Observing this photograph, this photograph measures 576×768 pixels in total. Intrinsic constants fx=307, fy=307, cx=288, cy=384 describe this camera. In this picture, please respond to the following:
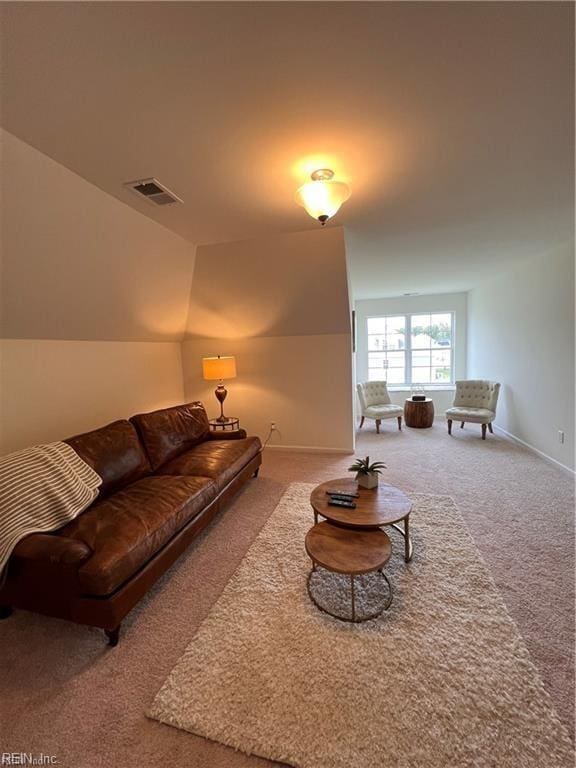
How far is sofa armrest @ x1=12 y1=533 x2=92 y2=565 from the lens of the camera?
4.78 feet

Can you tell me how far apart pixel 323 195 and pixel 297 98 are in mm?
496

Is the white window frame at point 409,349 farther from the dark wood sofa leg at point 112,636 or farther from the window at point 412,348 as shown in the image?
the dark wood sofa leg at point 112,636

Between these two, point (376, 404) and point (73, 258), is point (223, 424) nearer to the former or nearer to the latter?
point (73, 258)

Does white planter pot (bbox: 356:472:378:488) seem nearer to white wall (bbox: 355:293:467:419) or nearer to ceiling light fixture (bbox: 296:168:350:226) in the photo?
ceiling light fixture (bbox: 296:168:350:226)

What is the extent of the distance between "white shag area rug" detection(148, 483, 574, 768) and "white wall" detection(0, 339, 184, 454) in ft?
6.89

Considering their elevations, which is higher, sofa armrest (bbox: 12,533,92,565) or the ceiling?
the ceiling

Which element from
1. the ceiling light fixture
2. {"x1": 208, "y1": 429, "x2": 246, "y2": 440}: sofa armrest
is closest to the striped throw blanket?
{"x1": 208, "y1": 429, "x2": 246, "y2": 440}: sofa armrest

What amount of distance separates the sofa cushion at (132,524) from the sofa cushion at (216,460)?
17 centimetres

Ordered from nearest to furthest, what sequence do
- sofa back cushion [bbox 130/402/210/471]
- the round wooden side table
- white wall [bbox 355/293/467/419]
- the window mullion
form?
sofa back cushion [bbox 130/402/210/471] < the round wooden side table < white wall [bbox 355/293/467/419] < the window mullion

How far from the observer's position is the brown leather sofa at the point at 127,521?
1.49m

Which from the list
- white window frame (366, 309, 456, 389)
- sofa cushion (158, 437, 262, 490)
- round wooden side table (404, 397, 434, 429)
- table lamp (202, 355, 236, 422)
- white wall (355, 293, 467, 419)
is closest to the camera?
sofa cushion (158, 437, 262, 490)

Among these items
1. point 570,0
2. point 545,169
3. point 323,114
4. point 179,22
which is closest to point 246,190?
point 323,114

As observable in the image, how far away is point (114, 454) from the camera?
243 centimetres

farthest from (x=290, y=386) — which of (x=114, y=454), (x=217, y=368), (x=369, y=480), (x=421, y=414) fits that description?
(x=421, y=414)
